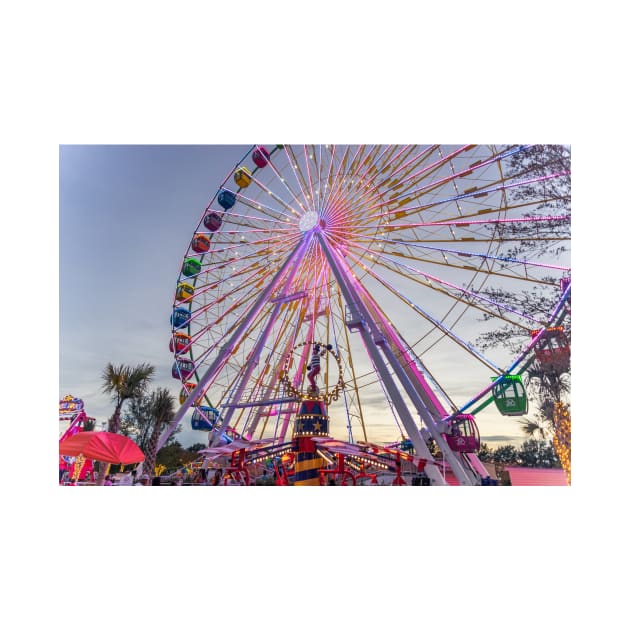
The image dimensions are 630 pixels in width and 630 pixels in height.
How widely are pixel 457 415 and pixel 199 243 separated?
21.2 ft

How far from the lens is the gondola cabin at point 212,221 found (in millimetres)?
10477

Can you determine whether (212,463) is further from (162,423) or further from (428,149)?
(428,149)

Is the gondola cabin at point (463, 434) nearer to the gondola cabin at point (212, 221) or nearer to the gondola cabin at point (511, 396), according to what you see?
the gondola cabin at point (511, 396)

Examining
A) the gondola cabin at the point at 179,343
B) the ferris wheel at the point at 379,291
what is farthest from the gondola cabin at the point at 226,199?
the gondola cabin at the point at 179,343

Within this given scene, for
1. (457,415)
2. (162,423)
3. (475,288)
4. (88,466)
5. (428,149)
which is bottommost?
(88,466)

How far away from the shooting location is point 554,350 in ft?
21.5

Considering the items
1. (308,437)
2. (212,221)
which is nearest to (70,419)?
(308,437)

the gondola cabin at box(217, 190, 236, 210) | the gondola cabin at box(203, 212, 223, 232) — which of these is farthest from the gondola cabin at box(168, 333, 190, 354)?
the gondola cabin at box(217, 190, 236, 210)

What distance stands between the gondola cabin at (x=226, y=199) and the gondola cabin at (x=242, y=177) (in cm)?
27

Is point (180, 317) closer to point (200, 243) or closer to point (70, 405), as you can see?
point (200, 243)

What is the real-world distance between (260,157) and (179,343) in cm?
434
